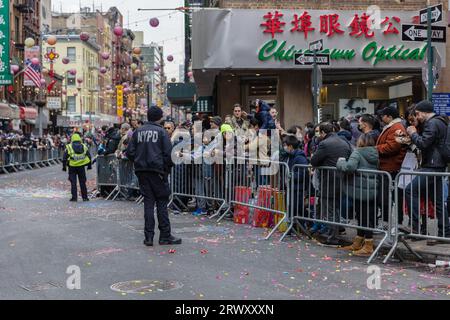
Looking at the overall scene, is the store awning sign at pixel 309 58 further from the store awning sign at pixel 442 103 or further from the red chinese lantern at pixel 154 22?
the red chinese lantern at pixel 154 22

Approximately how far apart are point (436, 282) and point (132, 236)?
16.4ft

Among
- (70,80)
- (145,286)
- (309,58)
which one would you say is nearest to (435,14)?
(309,58)

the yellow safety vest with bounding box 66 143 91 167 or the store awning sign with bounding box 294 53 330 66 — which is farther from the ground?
the store awning sign with bounding box 294 53 330 66

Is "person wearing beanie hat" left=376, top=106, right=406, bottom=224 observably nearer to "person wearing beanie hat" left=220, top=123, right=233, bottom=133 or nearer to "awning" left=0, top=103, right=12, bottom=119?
"person wearing beanie hat" left=220, top=123, right=233, bottom=133

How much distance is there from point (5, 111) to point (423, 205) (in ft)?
129

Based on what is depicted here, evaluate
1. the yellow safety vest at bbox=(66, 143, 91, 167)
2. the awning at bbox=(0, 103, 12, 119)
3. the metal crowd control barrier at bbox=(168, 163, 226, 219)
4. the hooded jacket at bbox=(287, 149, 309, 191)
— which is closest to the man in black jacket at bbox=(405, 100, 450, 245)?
the hooded jacket at bbox=(287, 149, 309, 191)

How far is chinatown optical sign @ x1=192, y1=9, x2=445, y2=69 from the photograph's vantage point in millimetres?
17844

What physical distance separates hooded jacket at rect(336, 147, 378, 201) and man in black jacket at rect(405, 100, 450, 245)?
1.63 ft

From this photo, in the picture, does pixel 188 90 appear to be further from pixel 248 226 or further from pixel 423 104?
pixel 423 104

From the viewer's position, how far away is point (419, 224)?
8.10 m

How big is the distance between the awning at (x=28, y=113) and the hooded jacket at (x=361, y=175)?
43820 millimetres

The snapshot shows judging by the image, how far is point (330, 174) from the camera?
30.5 feet

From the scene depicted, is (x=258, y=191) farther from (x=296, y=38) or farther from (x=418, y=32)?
(x=296, y=38)
